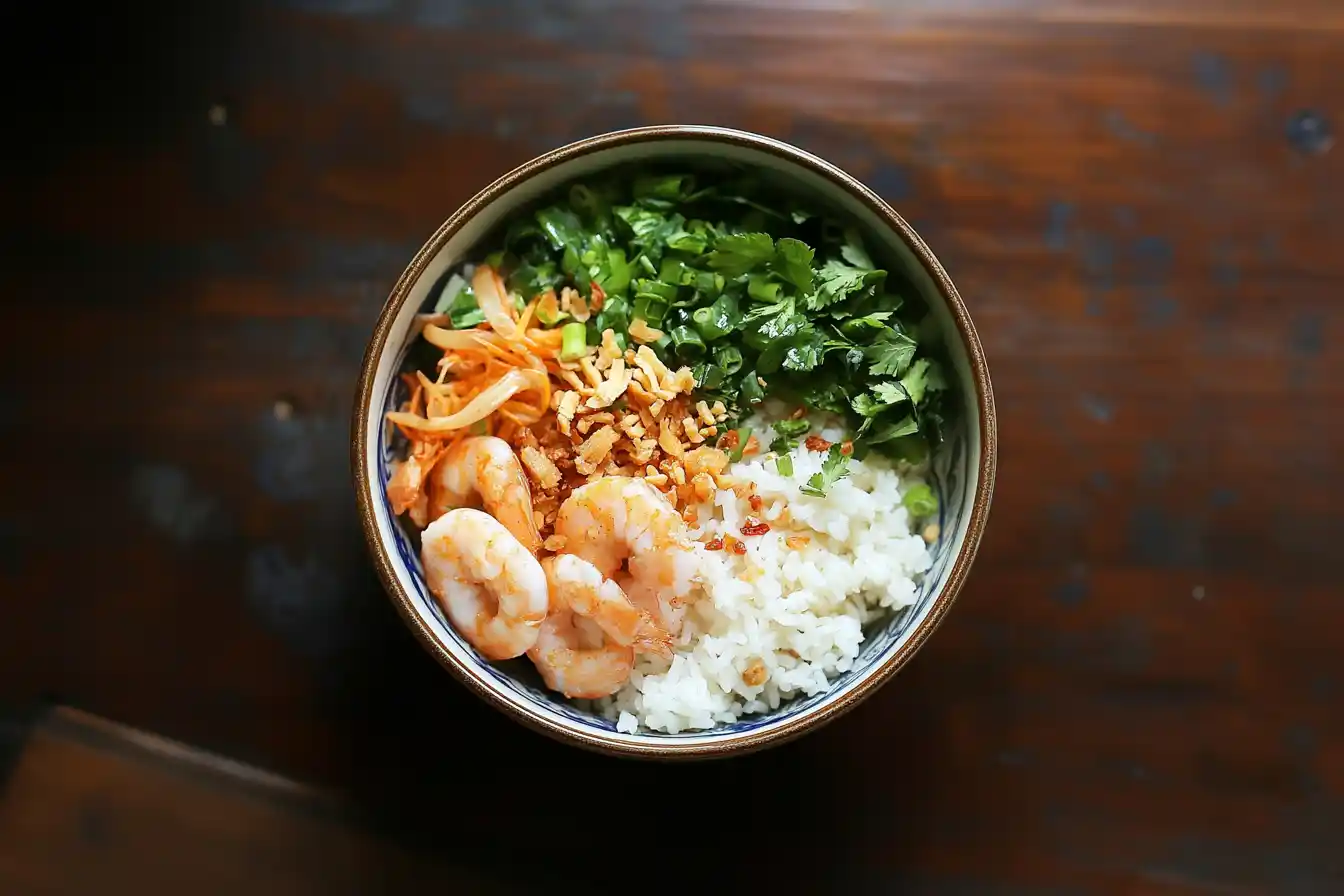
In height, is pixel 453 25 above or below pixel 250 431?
above

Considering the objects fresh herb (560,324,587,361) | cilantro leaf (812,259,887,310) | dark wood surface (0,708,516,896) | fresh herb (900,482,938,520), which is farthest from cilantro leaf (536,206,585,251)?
dark wood surface (0,708,516,896)

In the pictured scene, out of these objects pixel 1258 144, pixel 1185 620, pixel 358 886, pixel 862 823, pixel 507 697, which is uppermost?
pixel 1258 144

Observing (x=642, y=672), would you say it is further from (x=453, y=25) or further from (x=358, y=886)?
(x=453, y=25)

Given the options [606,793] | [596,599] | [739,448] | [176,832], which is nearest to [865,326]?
[739,448]

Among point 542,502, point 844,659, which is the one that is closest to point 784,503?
point 844,659

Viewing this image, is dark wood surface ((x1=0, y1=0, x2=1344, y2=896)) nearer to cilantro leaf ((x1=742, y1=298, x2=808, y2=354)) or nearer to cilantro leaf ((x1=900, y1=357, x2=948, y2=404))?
cilantro leaf ((x1=900, y1=357, x2=948, y2=404))

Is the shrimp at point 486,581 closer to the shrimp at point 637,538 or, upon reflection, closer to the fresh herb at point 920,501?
the shrimp at point 637,538
